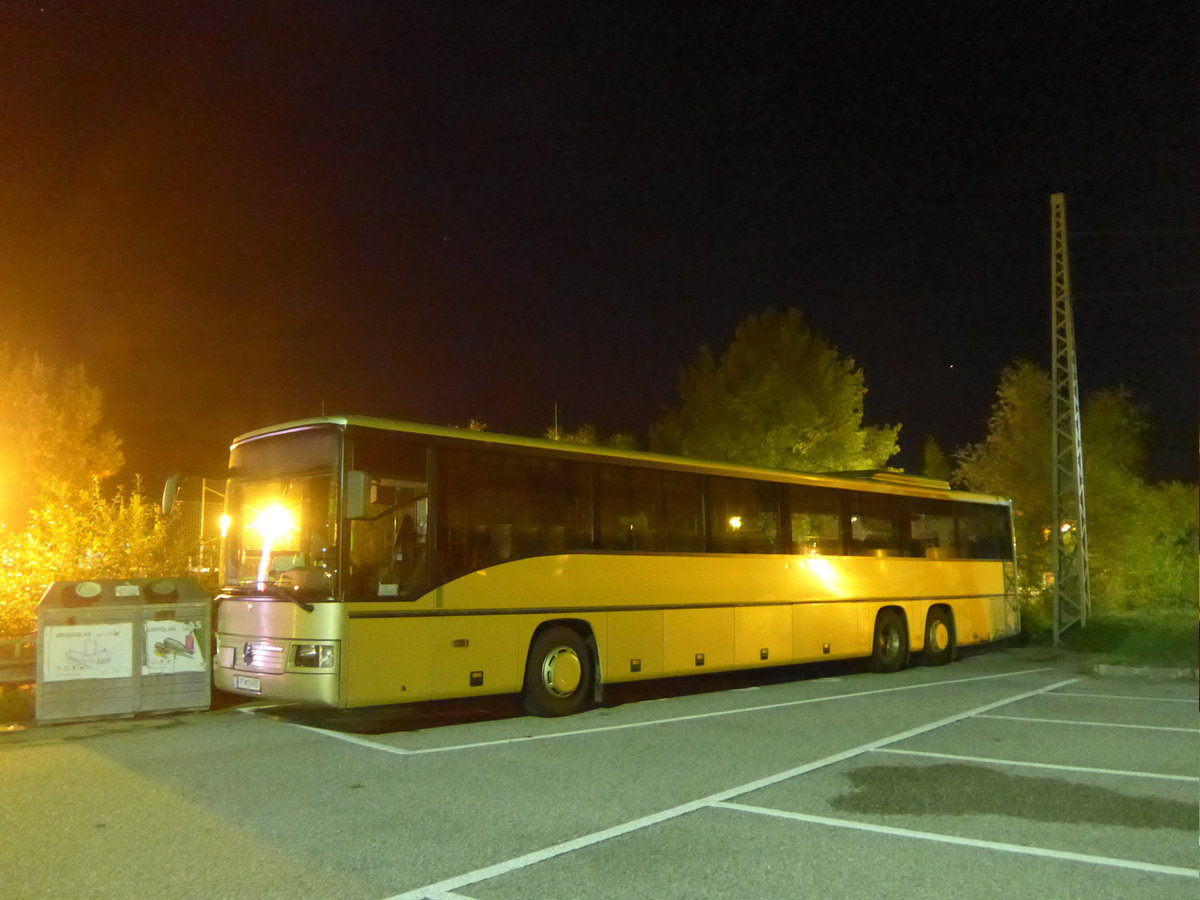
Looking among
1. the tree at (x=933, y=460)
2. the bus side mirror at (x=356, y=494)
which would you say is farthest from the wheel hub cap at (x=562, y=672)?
the tree at (x=933, y=460)

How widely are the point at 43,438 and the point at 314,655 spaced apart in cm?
2673

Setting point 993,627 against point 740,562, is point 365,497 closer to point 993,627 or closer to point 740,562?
point 740,562

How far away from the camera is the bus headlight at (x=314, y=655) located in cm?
941

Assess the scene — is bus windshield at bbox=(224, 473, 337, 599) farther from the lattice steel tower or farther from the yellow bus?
the lattice steel tower

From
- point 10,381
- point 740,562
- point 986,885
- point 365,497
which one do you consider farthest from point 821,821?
point 10,381

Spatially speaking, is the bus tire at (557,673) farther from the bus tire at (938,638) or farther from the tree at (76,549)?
the bus tire at (938,638)

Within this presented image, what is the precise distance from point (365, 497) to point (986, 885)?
6309 millimetres

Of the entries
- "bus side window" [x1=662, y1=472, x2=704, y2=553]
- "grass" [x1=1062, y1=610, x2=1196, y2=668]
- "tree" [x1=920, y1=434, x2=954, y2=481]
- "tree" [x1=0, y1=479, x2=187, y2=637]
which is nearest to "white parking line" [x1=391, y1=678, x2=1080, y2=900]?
"bus side window" [x1=662, y1=472, x2=704, y2=553]

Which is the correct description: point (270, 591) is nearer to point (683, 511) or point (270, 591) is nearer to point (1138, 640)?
point (683, 511)

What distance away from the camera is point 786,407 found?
3047cm

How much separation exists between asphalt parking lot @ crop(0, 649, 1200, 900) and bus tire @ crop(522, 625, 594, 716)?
0.26 metres

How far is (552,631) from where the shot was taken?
11609 mm

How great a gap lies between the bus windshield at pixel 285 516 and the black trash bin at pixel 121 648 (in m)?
0.82

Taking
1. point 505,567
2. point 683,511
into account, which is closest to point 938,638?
point 683,511
